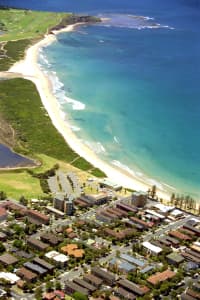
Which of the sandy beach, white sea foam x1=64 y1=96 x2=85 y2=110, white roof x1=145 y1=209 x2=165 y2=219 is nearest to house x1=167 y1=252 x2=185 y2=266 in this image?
white roof x1=145 y1=209 x2=165 y2=219

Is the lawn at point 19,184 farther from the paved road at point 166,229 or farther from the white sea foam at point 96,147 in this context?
the paved road at point 166,229

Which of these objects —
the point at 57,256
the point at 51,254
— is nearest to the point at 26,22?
the point at 51,254

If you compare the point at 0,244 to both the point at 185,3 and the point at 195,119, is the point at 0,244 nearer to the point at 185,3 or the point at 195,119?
the point at 195,119

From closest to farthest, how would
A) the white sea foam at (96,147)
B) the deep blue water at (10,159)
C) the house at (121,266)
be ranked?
the house at (121,266)
the deep blue water at (10,159)
the white sea foam at (96,147)

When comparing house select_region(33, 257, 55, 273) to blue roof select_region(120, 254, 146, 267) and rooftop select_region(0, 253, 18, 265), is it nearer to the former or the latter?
rooftop select_region(0, 253, 18, 265)

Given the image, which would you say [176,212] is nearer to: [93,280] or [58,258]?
[58,258]

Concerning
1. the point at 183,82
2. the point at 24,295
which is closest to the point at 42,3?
the point at 183,82

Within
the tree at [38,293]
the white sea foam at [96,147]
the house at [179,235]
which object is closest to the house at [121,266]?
the tree at [38,293]
